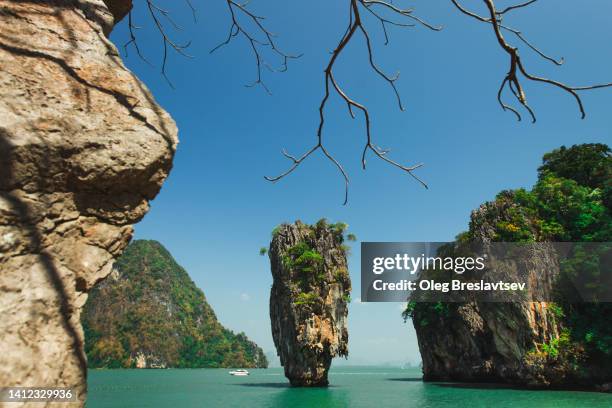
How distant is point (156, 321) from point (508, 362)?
356 feet

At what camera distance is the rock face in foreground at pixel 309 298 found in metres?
28.2

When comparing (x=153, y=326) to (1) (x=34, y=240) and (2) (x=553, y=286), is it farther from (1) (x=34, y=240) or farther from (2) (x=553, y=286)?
(1) (x=34, y=240)

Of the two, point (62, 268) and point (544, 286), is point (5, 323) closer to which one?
point (62, 268)

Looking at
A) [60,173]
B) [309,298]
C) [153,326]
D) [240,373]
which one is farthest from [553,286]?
[153,326]

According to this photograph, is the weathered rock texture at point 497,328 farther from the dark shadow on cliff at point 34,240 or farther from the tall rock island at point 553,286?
the dark shadow on cliff at point 34,240

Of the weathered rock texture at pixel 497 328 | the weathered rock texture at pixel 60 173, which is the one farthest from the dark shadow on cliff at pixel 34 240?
the weathered rock texture at pixel 497 328

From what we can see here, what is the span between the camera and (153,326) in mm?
114688

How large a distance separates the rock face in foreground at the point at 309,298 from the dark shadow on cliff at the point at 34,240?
27412 millimetres

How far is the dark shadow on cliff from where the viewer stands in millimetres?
1229

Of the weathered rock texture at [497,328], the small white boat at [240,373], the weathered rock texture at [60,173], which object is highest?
the weathered rock texture at [60,173]

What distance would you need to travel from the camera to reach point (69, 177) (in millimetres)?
1369

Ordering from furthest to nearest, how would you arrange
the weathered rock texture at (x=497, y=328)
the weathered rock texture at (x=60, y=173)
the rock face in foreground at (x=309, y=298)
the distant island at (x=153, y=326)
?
the distant island at (x=153, y=326)
the rock face in foreground at (x=309, y=298)
the weathered rock texture at (x=497, y=328)
the weathered rock texture at (x=60, y=173)

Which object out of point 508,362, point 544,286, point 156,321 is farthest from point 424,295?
point 156,321

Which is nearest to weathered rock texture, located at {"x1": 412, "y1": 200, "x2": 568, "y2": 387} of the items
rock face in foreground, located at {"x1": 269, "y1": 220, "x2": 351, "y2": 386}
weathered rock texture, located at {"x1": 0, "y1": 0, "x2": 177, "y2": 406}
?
rock face in foreground, located at {"x1": 269, "y1": 220, "x2": 351, "y2": 386}
